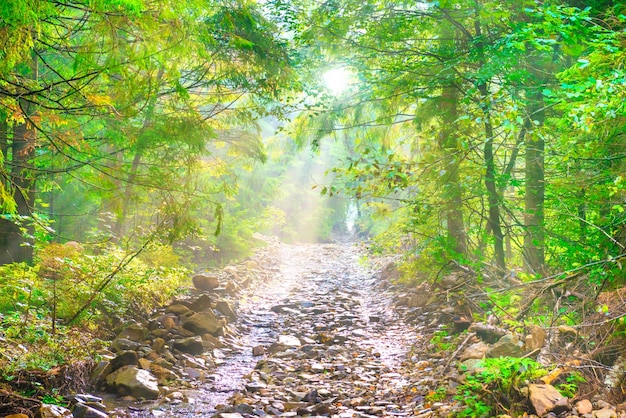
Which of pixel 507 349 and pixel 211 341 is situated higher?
pixel 507 349

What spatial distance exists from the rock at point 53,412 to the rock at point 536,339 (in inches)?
195

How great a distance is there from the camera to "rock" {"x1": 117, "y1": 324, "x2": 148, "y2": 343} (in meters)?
7.23

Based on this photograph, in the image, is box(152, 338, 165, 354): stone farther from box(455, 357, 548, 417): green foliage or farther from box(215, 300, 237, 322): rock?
box(455, 357, 548, 417): green foliage

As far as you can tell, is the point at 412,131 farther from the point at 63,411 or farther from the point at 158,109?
the point at 63,411

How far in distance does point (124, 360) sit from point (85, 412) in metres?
1.35

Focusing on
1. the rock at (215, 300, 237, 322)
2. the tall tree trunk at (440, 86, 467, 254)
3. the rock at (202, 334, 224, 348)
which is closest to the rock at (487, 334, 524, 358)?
the tall tree trunk at (440, 86, 467, 254)

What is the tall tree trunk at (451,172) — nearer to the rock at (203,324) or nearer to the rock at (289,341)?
the rock at (289,341)

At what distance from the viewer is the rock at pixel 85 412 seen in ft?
15.6

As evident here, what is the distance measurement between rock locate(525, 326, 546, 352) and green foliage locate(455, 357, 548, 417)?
1.98 feet

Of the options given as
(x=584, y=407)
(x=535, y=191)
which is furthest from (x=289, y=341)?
(x=584, y=407)

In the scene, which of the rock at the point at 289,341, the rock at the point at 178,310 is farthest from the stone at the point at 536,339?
the rock at the point at 178,310

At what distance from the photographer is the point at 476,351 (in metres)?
5.84

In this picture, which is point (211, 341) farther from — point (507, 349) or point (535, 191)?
point (535, 191)

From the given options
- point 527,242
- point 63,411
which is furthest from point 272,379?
point 527,242
